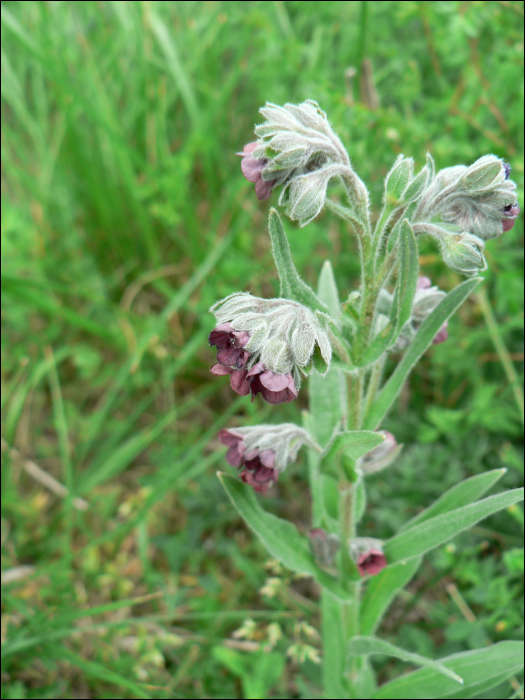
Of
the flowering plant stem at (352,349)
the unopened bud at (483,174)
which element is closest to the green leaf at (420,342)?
the flowering plant stem at (352,349)

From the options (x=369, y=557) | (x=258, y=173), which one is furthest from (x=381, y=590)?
(x=258, y=173)

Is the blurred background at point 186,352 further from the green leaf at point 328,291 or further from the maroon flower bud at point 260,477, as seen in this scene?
the green leaf at point 328,291

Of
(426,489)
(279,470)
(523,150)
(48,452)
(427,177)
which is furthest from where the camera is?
(48,452)

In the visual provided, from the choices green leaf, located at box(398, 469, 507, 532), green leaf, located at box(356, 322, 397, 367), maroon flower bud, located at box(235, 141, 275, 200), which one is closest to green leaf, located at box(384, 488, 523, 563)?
green leaf, located at box(398, 469, 507, 532)

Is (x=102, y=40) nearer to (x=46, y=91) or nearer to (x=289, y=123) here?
(x=46, y=91)

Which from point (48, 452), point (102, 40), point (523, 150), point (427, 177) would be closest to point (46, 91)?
point (102, 40)

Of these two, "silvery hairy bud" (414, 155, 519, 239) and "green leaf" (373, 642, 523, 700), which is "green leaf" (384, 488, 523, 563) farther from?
"silvery hairy bud" (414, 155, 519, 239)

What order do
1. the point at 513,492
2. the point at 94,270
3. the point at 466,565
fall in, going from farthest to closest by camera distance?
the point at 94,270
the point at 466,565
the point at 513,492

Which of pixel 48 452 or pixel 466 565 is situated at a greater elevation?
pixel 48 452
